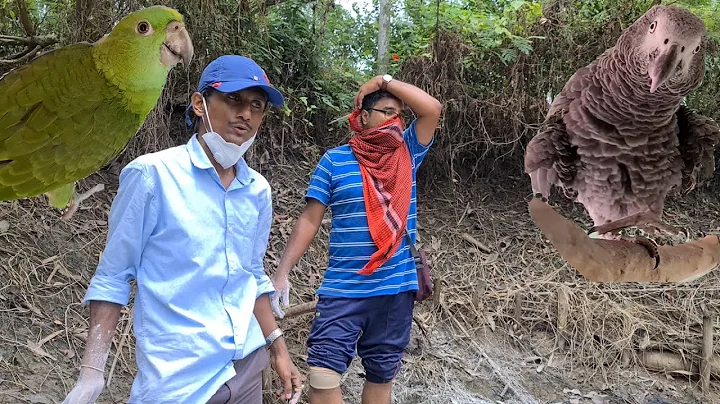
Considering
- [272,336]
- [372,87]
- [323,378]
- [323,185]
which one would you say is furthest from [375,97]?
[323,378]

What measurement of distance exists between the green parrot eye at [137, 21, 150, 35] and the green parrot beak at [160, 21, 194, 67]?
0.04 m

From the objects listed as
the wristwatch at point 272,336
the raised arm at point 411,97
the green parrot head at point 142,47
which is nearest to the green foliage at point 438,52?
the raised arm at point 411,97

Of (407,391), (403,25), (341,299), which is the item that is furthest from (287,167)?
(341,299)

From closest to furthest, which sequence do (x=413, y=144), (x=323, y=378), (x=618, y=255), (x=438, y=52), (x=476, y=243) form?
(x=618, y=255) < (x=323, y=378) < (x=413, y=144) < (x=438, y=52) < (x=476, y=243)

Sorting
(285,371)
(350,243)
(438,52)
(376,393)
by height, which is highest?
(438,52)

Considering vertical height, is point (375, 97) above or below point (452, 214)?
above

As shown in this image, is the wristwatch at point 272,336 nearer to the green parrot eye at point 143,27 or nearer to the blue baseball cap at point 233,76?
the blue baseball cap at point 233,76

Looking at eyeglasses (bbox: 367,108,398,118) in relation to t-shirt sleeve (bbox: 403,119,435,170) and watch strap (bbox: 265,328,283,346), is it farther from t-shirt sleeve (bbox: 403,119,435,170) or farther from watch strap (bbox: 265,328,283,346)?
watch strap (bbox: 265,328,283,346)

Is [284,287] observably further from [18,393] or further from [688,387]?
[688,387]

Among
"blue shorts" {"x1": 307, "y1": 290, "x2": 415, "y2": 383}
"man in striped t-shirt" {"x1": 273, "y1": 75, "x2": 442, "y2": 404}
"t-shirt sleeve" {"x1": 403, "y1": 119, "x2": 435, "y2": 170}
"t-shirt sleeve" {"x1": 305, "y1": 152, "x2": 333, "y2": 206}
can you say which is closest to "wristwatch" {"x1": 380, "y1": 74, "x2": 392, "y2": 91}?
"man in striped t-shirt" {"x1": 273, "y1": 75, "x2": 442, "y2": 404}

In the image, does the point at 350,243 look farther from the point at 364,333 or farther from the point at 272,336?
the point at 272,336

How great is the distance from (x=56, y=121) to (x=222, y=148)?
0.42m

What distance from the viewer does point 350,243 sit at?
7.08 ft

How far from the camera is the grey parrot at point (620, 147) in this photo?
0.86m
